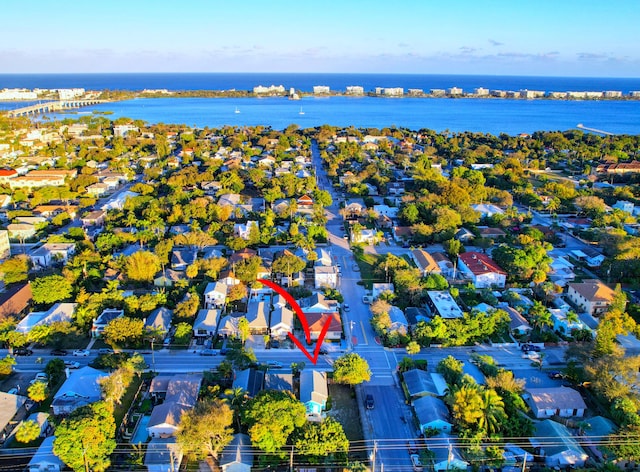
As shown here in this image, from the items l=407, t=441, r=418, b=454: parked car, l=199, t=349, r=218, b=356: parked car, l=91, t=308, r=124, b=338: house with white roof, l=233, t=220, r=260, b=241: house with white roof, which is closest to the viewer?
l=407, t=441, r=418, b=454: parked car

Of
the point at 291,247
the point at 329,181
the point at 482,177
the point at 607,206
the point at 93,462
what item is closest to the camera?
Answer: the point at 93,462

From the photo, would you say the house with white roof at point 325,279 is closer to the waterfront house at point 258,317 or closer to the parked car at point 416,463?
the waterfront house at point 258,317

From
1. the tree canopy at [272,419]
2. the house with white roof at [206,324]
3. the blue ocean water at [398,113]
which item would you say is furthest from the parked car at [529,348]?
the blue ocean water at [398,113]

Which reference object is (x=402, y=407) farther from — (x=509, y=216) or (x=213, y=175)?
(x=213, y=175)

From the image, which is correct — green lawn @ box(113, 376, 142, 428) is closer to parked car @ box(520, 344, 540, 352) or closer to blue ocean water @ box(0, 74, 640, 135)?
parked car @ box(520, 344, 540, 352)

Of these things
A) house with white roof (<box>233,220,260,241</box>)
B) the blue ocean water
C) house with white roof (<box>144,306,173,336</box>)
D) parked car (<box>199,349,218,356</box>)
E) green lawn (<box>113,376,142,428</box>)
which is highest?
the blue ocean water

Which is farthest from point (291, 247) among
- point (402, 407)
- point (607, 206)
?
point (607, 206)

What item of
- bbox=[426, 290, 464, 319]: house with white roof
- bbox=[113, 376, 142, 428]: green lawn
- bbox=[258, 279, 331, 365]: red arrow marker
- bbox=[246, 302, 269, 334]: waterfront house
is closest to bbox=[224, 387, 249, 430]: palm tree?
bbox=[113, 376, 142, 428]: green lawn
